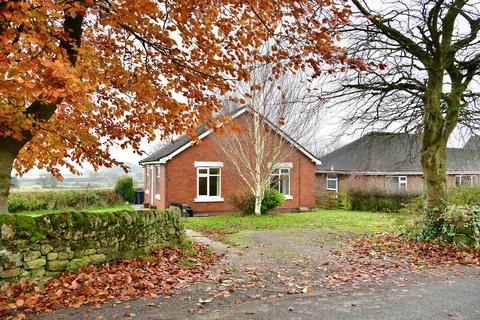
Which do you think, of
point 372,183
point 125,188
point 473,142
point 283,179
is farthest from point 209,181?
point 473,142

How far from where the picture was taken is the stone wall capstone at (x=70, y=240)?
20.2ft

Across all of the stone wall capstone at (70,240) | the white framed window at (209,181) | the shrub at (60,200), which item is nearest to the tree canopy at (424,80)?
the stone wall capstone at (70,240)

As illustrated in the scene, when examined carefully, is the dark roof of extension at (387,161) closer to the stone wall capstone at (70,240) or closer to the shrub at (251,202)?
the shrub at (251,202)

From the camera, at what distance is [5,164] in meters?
6.89

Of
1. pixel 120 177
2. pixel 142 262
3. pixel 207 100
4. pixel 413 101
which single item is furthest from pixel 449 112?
pixel 120 177

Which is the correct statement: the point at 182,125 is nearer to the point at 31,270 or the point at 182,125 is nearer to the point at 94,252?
the point at 94,252

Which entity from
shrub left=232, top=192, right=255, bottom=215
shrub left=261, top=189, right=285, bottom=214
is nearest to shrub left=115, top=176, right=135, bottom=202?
shrub left=232, top=192, right=255, bottom=215

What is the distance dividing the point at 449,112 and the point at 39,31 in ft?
34.8

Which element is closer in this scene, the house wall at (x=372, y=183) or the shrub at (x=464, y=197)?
the shrub at (x=464, y=197)

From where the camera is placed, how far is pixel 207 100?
8508 mm

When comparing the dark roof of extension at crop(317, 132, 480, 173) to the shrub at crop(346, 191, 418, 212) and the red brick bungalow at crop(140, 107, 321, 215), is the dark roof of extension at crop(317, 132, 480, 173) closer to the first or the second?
the shrub at crop(346, 191, 418, 212)

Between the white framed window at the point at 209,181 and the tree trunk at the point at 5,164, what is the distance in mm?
15268

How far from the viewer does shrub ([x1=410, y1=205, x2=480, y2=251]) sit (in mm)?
9453

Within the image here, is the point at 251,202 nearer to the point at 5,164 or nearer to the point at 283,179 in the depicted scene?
the point at 283,179
